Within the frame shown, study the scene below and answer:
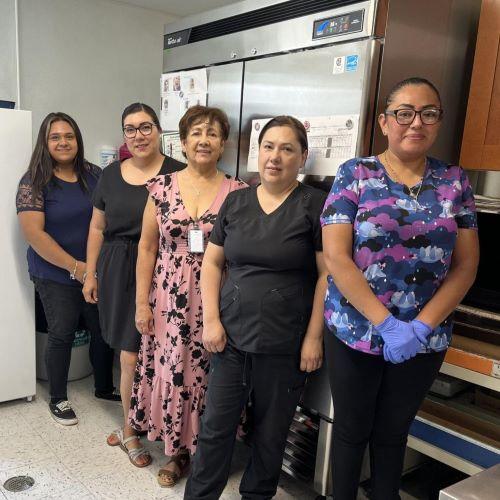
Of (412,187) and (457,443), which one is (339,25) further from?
(457,443)

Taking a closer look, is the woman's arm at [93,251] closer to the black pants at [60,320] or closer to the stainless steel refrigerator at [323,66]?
the black pants at [60,320]

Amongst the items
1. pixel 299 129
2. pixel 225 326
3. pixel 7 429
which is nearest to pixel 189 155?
pixel 299 129

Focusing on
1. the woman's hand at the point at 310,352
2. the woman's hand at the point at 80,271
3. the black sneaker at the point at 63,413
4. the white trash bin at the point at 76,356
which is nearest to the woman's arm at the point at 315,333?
the woman's hand at the point at 310,352

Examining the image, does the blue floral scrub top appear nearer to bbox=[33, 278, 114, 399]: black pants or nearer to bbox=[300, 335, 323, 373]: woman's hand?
bbox=[300, 335, 323, 373]: woman's hand

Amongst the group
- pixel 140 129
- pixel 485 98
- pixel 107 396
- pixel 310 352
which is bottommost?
pixel 107 396

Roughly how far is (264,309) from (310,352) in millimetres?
209

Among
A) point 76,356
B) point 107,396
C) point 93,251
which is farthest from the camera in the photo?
point 76,356

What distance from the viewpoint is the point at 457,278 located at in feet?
4.32

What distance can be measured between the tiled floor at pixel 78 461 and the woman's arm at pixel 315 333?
70 centimetres

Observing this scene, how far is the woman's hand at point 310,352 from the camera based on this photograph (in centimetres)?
155

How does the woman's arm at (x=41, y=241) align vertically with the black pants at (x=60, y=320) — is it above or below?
above

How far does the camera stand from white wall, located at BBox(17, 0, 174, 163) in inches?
119

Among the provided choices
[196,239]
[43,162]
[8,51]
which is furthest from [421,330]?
[8,51]

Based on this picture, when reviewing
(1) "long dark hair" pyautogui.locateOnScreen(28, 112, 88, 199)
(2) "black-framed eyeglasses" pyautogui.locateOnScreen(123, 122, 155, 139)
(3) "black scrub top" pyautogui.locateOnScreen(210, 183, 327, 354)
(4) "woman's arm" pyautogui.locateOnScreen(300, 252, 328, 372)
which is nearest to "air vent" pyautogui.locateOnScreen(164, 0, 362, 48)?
(2) "black-framed eyeglasses" pyautogui.locateOnScreen(123, 122, 155, 139)
